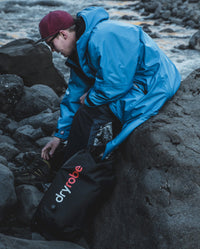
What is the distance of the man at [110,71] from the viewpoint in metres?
2.32

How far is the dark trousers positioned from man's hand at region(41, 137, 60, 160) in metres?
0.62

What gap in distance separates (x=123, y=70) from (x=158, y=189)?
915 mm

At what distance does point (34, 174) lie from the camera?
10.5 feet

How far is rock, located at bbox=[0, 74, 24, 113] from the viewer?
5.13 m

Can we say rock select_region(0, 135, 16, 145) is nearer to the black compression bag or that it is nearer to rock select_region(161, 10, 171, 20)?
the black compression bag

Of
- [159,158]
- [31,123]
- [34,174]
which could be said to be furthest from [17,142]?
[159,158]

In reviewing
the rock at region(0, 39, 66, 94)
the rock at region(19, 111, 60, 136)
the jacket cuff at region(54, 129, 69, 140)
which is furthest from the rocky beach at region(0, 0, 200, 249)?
the rock at region(0, 39, 66, 94)

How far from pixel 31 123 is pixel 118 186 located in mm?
2817

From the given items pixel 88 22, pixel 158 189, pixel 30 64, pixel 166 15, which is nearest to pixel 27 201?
pixel 158 189

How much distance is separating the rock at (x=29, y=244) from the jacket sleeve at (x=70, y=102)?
1.18 meters

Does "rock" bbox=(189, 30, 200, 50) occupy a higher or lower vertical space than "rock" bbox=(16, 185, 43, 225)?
lower

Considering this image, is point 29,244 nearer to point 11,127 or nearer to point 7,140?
point 7,140

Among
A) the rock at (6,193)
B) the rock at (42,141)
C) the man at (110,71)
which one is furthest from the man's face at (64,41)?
the rock at (42,141)

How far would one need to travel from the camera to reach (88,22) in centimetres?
242
